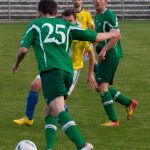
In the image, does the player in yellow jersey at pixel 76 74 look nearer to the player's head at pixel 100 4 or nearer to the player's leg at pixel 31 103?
the player's leg at pixel 31 103

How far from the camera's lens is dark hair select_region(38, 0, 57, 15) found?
7.54 meters

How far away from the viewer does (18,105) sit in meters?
11.5

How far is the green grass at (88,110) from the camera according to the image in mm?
8781

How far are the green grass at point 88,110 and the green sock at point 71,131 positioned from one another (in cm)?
106

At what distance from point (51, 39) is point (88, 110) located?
3695 mm

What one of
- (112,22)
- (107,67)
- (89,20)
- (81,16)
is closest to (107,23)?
(112,22)

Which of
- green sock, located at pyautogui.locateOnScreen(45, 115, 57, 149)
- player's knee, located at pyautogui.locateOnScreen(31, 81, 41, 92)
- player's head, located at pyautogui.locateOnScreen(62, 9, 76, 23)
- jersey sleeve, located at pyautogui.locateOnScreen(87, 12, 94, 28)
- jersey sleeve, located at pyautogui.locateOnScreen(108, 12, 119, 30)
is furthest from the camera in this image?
jersey sleeve, located at pyautogui.locateOnScreen(87, 12, 94, 28)

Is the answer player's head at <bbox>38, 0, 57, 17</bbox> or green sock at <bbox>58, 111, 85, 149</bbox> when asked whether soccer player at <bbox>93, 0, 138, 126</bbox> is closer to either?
player's head at <bbox>38, 0, 57, 17</bbox>

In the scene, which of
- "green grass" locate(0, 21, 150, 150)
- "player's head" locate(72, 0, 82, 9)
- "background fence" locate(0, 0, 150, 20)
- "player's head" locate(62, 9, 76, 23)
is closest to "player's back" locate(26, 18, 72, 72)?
"green grass" locate(0, 21, 150, 150)


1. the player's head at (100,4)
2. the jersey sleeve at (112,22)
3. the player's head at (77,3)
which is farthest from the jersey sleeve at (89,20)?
the jersey sleeve at (112,22)

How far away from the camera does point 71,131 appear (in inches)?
288

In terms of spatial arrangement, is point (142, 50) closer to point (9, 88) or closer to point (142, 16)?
point (9, 88)

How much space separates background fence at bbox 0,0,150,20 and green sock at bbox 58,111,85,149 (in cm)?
2975

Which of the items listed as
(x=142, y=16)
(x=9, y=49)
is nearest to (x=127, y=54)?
(x=9, y=49)
